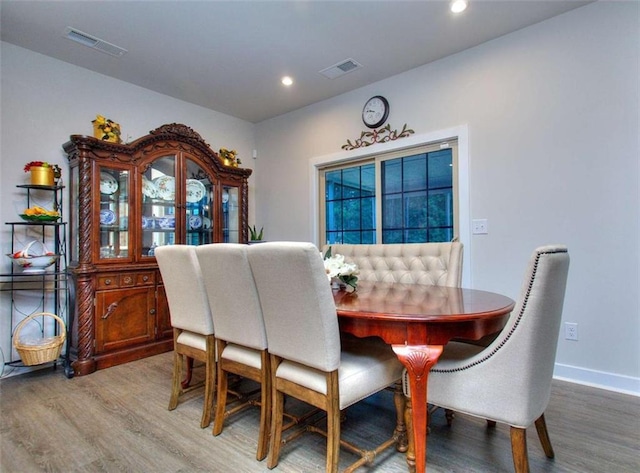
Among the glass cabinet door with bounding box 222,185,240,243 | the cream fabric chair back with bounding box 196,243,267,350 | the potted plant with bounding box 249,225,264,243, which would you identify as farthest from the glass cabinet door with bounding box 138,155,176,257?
the cream fabric chair back with bounding box 196,243,267,350

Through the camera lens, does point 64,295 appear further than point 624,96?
Yes

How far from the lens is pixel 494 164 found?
2879 mm

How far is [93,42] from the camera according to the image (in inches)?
111

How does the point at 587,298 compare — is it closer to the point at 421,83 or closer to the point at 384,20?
the point at 421,83

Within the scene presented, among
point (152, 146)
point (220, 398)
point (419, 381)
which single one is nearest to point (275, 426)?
point (220, 398)

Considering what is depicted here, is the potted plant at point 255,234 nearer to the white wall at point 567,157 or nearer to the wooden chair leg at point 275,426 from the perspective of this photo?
the white wall at point 567,157

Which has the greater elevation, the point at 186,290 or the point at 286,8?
the point at 286,8

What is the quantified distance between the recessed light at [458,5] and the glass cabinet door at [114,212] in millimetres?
2973

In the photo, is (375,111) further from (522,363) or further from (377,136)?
(522,363)

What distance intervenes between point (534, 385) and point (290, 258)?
1.01 meters

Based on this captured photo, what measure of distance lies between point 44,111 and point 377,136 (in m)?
3.07

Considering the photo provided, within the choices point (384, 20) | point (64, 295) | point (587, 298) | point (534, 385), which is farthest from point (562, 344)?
point (64, 295)

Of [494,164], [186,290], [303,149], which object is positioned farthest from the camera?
[303,149]

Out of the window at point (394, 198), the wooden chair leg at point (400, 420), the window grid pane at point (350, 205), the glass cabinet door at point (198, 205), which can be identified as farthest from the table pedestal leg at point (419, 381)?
the glass cabinet door at point (198, 205)
